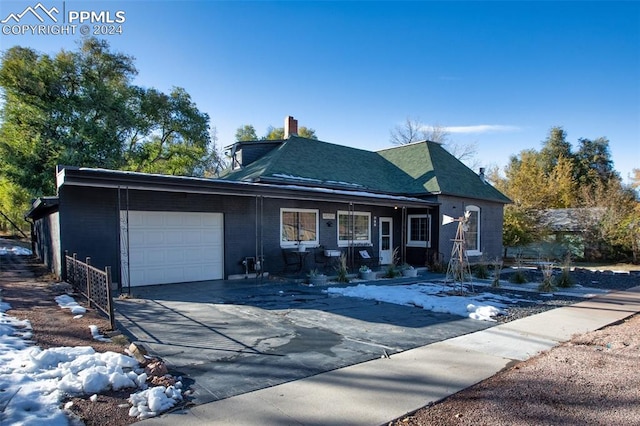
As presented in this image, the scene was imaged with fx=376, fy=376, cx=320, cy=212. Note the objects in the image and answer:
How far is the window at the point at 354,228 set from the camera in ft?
49.0

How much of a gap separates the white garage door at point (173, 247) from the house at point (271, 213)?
29mm

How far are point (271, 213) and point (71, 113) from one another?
45.0 ft

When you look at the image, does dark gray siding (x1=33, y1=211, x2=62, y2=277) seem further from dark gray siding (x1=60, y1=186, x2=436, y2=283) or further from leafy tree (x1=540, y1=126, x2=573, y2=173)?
leafy tree (x1=540, y1=126, x2=573, y2=173)

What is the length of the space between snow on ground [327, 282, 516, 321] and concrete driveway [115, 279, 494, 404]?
380 millimetres

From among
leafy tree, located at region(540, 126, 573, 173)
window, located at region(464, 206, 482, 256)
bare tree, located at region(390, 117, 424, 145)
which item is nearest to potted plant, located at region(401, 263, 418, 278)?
window, located at region(464, 206, 482, 256)

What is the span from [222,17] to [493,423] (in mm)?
12680

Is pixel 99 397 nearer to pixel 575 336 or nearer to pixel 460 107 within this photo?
pixel 575 336

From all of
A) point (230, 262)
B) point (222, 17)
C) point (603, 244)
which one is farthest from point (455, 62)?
point (603, 244)

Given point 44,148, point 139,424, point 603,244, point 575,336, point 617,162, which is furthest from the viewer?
point 617,162

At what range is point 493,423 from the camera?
324cm

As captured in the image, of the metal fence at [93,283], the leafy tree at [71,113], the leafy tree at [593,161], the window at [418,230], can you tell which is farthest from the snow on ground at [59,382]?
the leafy tree at [593,161]

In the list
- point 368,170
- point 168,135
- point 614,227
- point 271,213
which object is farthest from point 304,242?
point 614,227

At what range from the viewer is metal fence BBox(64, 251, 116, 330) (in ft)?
18.8

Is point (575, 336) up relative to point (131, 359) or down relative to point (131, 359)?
down
